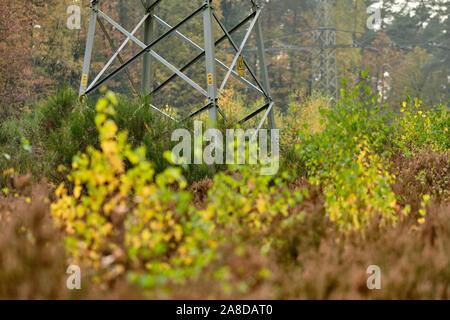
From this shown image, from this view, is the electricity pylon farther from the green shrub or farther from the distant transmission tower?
the distant transmission tower

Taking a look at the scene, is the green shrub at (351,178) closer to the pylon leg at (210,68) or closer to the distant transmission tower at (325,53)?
the pylon leg at (210,68)

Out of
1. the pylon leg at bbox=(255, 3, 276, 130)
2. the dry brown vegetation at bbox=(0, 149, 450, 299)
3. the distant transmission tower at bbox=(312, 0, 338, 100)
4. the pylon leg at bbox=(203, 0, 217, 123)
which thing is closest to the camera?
the dry brown vegetation at bbox=(0, 149, 450, 299)

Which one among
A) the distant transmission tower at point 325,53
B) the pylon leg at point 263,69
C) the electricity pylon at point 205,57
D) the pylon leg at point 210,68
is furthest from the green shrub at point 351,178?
the distant transmission tower at point 325,53

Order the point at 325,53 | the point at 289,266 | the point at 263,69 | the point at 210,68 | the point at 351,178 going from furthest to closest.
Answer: the point at 325,53 → the point at 263,69 → the point at 210,68 → the point at 351,178 → the point at 289,266

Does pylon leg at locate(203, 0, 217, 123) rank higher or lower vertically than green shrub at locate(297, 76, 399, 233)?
higher

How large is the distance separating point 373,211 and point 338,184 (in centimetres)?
44

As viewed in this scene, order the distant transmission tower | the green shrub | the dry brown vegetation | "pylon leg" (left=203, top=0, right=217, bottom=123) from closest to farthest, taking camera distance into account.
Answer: the dry brown vegetation
the green shrub
"pylon leg" (left=203, top=0, right=217, bottom=123)
the distant transmission tower

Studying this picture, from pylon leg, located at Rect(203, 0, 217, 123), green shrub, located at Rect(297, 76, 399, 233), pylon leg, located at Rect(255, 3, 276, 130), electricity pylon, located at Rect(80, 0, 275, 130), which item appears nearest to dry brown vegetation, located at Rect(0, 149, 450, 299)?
green shrub, located at Rect(297, 76, 399, 233)

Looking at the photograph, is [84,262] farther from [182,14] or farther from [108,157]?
[182,14]

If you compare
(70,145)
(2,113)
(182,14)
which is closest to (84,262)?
(70,145)

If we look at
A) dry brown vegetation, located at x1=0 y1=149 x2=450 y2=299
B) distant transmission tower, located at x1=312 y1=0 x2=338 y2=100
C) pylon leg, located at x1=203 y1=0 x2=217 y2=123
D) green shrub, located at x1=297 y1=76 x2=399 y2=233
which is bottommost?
dry brown vegetation, located at x1=0 y1=149 x2=450 y2=299

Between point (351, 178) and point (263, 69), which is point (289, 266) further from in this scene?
point (263, 69)

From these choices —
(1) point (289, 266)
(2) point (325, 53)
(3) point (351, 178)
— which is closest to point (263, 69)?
(3) point (351, 178)
